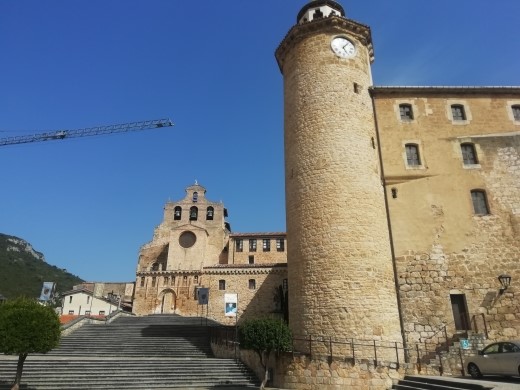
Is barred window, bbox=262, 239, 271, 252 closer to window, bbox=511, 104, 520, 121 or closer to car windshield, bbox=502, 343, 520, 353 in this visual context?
window, bbox=511, 104, 520, 121

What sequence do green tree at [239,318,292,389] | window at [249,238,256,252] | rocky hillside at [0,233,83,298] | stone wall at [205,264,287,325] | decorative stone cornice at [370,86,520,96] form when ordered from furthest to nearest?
1. rocky hillside at [0,233,83,298]
2. window at [249,238,256,252]
3. stone wall at [205,264,287,325]
4. decorative stone cornice at [370,86,520,96]
5. green tree at [239,318,292,389]

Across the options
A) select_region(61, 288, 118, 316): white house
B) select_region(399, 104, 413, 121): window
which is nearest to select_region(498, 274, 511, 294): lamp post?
select_region(399, 104, 413, 121): window

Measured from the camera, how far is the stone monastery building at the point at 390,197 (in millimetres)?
16141

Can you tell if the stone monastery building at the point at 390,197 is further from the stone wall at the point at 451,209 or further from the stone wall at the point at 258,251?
the stone wall at the point at 258,251

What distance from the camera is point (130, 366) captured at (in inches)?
638

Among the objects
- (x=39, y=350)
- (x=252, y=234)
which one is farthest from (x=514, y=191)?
(x=252, y=234)

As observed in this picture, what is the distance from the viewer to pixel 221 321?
34000mm

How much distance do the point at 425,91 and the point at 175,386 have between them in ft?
62.7

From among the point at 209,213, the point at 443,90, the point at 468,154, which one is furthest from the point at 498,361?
the point at 209,213

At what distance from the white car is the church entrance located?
93.7ft

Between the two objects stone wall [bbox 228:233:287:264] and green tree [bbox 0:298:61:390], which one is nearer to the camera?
green tree [bbox 0:298:61:390]

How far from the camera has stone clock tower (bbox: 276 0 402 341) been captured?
15.7 meters

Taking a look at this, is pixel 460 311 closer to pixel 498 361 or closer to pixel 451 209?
pixel 451 209

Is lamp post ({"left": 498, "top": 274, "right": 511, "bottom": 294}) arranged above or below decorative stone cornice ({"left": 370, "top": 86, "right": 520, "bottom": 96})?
below
